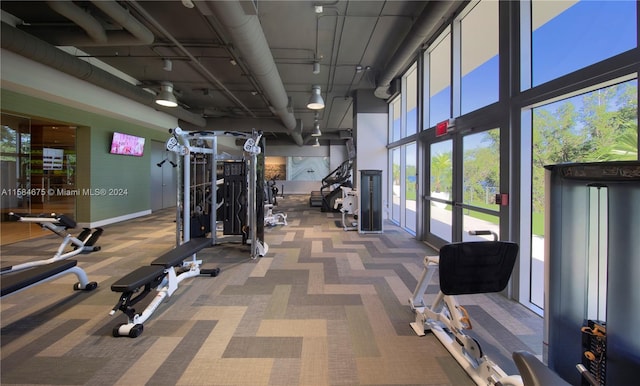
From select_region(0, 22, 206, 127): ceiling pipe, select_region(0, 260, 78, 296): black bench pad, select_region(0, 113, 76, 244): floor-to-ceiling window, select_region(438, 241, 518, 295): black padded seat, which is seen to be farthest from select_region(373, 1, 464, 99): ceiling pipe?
select_region(0, 113, 76, 244): floor-to-ceiling window

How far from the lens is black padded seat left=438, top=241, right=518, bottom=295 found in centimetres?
176

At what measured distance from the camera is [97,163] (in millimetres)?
6430

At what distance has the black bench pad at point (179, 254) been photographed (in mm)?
2705

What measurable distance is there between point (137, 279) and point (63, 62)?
4.56 meters

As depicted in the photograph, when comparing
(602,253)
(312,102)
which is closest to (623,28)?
(602,253)

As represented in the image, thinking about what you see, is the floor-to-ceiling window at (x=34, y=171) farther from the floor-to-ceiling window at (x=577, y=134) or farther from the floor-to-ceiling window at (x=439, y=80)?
the floor-to-ceiling window at (x=577, y=134)

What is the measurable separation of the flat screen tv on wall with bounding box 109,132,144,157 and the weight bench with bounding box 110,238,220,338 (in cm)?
519

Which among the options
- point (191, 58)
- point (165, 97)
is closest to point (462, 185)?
point (191, 58)

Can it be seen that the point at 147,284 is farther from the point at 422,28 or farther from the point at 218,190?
the point at 422,28

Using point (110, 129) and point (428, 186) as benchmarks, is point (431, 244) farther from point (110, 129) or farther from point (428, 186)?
point (110, 129)

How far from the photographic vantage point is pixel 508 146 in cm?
288

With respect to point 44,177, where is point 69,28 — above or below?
above

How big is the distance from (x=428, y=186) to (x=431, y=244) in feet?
3.55

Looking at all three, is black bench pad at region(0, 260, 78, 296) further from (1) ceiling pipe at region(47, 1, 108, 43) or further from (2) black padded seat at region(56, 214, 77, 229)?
(1) ceiling pipe at region(47, 1, 108, 43)
